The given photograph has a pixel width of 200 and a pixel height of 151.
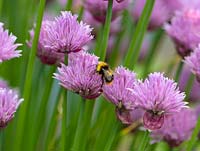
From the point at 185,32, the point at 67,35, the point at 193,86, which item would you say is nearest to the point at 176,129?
the point at 185,32

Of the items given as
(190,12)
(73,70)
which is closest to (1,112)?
(73,70)

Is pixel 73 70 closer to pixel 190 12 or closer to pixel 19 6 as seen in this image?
pixel 190 12

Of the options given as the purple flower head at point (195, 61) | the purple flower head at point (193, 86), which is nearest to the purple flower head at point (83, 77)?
the purple flower head at point (195, 61)

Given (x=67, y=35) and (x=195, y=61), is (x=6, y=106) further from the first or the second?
(x=195, y=61)

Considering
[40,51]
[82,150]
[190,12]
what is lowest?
[82,150]

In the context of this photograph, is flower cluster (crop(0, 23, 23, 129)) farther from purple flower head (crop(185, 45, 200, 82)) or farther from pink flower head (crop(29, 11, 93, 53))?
purple flower head (crop(185, 45, 200, 82))

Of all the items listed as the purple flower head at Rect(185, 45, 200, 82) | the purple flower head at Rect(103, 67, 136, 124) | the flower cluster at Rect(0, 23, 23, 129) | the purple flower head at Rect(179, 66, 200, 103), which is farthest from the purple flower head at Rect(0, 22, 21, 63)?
the purple flower head at Rect(179, 66, 200, 103)

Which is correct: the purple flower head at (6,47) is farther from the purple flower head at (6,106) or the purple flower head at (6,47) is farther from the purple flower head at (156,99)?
the purple flower head at (156,99)
